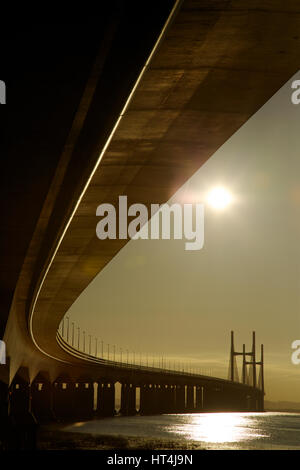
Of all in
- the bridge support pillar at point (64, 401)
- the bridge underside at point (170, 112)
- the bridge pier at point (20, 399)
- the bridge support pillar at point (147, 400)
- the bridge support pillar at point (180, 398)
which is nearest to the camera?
the bridge underside at point (170, 112)

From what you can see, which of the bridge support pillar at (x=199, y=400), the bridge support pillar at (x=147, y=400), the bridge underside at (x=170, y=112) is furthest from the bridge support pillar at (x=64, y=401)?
the bridge underside at (x=170, y=112)

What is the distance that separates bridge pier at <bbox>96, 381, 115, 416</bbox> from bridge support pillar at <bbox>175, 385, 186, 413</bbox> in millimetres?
40289

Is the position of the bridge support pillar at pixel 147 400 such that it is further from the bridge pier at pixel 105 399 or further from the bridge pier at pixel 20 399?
the bridge pier at pixel 20 399

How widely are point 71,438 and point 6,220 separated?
180 ft

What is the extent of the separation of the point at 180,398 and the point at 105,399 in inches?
1803

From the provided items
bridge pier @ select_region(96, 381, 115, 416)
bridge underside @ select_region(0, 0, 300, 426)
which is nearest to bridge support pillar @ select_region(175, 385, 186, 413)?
bridge pier @ select_region(96, 381, 115, 416)

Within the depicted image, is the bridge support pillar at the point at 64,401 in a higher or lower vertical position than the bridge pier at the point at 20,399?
lower

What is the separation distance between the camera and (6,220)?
61.1 feet

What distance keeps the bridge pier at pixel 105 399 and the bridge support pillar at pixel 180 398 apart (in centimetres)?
4029

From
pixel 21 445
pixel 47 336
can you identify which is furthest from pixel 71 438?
pixel 21 445

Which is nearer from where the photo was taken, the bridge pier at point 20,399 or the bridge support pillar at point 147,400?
the bridge pier at point 20,399

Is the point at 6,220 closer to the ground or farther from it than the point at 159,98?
closer to the ground

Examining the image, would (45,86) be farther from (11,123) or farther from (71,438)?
(71,438)

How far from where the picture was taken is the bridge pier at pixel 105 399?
→ 126 meters
